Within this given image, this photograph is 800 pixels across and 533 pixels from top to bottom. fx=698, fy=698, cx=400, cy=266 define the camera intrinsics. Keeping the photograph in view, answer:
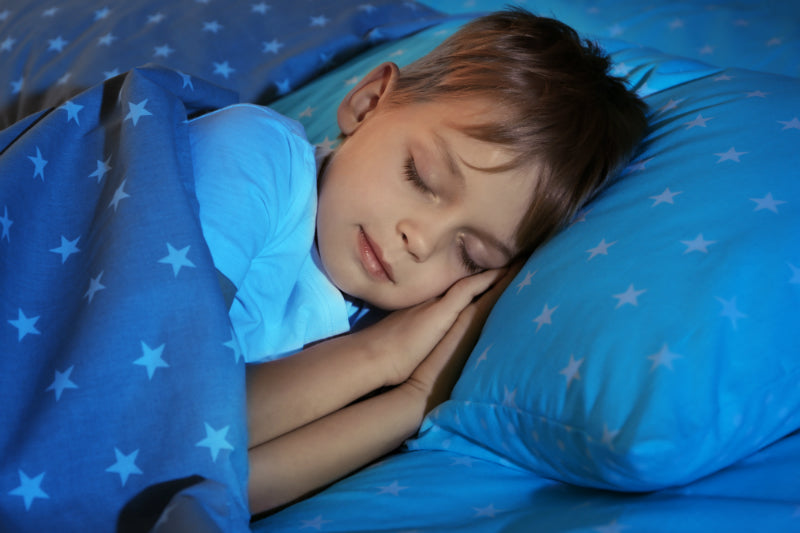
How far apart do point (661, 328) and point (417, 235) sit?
405 millimetres

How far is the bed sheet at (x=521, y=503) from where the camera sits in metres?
0.69

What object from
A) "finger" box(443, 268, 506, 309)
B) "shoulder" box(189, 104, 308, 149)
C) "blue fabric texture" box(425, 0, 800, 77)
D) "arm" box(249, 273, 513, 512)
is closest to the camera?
"arm" box(249, 273, 513, 512)

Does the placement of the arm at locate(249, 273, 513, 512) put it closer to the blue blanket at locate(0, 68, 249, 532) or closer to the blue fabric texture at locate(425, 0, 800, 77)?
the blue blanket at locate(0, 68, 249, 532)

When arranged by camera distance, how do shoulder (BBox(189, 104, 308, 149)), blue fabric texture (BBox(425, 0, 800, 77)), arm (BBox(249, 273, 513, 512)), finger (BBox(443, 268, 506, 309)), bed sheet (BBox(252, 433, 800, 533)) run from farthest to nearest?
1. blue fabric texture (BBox(425, 0, 800, 77))
2. finger (BBox(443, 268, 506, 309))
3. shoulder (BBox(189, 104, 308, 149))
4. arm (BBox(249, 273, 513, 512))
5. bed sheet (BBox(252, 433, 800, 533))

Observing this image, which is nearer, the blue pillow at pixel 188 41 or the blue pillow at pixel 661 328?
the blue pillow at pixel 661 328

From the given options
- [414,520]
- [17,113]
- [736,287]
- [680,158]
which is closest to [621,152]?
[680,158]

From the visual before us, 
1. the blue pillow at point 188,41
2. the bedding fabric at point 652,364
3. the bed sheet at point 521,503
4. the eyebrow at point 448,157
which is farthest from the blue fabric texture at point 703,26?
the bed sheet at point 521,503

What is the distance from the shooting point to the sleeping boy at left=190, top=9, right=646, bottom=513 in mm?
1006

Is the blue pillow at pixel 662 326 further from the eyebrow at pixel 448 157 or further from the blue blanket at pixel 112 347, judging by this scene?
the blue blanket at pixel 112 347

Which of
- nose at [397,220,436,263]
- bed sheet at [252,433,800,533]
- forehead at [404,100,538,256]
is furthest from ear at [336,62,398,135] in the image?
bed sheet at [252,433,800,533]

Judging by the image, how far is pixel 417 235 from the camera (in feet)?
3.48

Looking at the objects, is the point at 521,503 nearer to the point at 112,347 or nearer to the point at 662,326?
the point at 662,326

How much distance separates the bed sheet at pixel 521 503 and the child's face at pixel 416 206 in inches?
11.8

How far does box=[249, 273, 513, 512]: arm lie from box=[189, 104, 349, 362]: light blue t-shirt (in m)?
0.18
